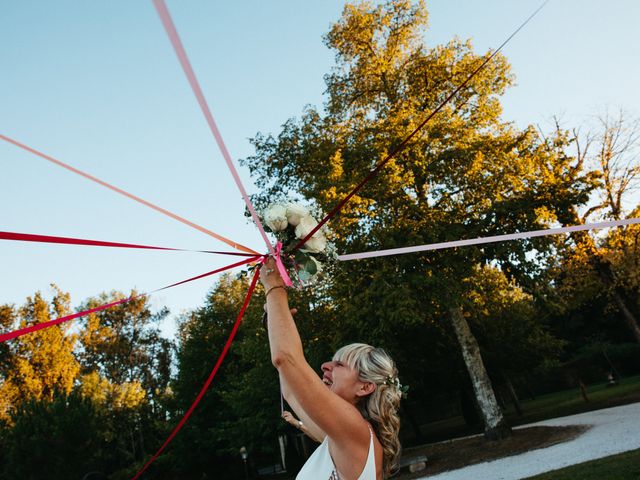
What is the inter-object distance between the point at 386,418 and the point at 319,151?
45.5 ft

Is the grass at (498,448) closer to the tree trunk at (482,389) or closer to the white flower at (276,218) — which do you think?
the tree trunk at (482,389)

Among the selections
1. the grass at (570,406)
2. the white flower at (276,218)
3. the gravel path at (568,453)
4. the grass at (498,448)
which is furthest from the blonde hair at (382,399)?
the grass at (570,406)

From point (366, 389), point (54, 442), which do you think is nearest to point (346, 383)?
point (366, 389)

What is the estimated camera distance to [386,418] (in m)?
2.13

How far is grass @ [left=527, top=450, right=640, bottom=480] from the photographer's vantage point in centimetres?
739

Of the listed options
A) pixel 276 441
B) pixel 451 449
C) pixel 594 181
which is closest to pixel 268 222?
pixel 594 181

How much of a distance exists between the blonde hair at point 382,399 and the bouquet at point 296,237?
0.51 m

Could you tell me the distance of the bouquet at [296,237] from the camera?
250 cm

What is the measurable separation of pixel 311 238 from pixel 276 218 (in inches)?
8.3

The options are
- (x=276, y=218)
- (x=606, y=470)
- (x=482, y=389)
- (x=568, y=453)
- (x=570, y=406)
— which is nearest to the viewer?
(x=276, y=218)

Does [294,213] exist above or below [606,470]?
above

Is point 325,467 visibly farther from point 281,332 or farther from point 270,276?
point 270,276

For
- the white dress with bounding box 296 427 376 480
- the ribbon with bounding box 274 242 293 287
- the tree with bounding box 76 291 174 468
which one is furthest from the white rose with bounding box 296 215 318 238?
the tree with bounding box 76 291 174 468

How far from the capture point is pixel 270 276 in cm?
208
